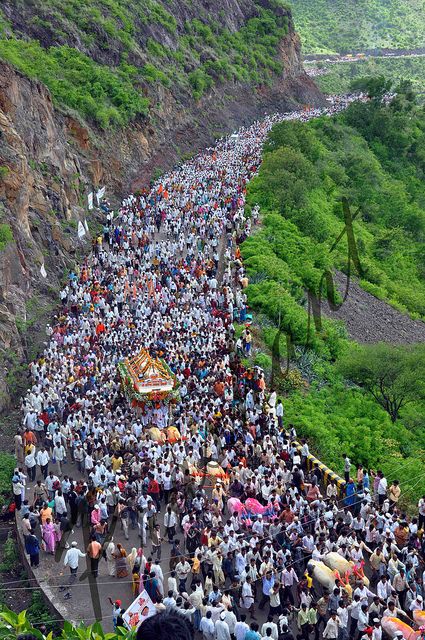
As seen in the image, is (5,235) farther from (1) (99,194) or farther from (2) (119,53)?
(2) (119,53)

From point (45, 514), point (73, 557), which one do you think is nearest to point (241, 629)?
point (73, 557)

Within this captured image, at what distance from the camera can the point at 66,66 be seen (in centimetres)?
4703

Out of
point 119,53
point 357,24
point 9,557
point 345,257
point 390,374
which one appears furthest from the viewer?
point 357,24

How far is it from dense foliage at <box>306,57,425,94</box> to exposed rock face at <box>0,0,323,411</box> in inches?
2149

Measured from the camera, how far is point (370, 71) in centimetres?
11981

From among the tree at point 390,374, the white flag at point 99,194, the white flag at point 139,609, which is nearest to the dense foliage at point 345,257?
the tree at point 390,374

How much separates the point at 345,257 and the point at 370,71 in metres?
85.3

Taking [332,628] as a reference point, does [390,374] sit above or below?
above

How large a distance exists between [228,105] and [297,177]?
23.4 metres

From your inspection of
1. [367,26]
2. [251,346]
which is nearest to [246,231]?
[251,346]

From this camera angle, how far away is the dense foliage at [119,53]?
4412cm

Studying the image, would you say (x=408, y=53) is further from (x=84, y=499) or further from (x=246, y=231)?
(x=84, y=499)

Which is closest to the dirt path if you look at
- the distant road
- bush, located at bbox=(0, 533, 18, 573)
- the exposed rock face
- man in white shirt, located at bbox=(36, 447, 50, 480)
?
the exposed rock face

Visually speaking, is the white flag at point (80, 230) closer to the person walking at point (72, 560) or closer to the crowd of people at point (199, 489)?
the crowd of people at point (199, 489)
